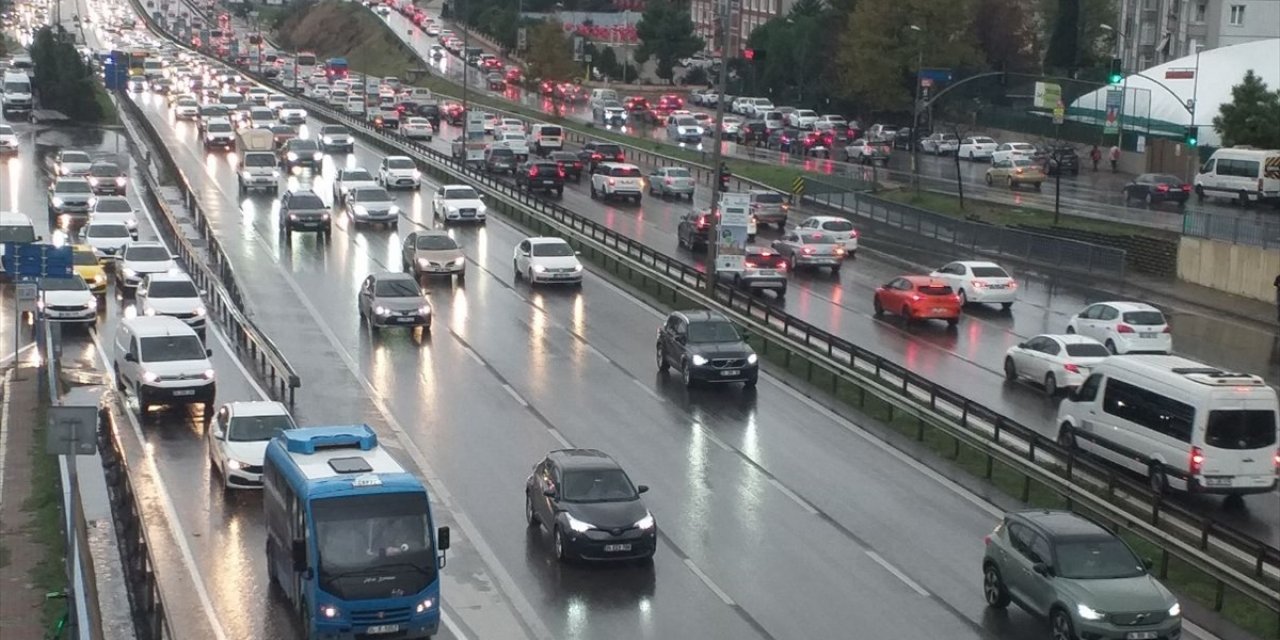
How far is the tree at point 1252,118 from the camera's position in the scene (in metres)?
76.7

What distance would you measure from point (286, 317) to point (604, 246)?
525 inches

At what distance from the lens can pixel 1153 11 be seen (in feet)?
400

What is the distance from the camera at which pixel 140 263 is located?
48406mm

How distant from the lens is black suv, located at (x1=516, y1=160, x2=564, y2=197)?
74.0m

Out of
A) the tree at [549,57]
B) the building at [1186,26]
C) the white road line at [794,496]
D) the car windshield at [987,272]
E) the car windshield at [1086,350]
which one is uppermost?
the building at [1186,26]

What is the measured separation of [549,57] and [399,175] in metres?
59.6

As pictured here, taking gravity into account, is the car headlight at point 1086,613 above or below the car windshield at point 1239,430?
below

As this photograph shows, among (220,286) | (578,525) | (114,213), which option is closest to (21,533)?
(578,525)

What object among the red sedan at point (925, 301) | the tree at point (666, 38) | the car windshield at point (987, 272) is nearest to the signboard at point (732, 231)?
the red sedan at point (925, 301)

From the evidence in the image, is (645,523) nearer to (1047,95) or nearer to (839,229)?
(839,229)

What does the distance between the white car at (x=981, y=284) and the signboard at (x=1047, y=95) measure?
5403cm

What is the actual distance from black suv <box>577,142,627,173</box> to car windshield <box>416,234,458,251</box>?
31904mm

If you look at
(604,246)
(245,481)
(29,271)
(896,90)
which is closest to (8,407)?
(29,271)

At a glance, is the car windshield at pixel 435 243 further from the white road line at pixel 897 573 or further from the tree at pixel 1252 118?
the tree at pixel 1252 118
